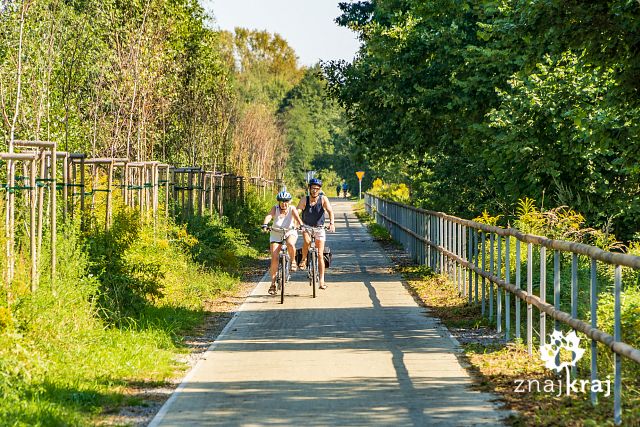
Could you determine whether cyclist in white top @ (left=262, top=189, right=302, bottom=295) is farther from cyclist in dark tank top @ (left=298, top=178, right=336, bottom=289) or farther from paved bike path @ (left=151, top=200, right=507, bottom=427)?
paved bike path @ (left=151, top=200, right=507, bottom=427)

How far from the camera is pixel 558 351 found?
10.0 meters

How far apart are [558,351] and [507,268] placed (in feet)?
10.5

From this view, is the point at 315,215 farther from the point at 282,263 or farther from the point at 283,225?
the point at 282,263

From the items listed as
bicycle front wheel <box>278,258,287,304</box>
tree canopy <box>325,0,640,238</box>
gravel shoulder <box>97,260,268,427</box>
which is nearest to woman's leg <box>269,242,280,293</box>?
bicycle front wheel <box>278,258,287,304</box>

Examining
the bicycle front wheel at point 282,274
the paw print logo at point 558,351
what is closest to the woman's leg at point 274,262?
the bicycle front wheel at point 282,274

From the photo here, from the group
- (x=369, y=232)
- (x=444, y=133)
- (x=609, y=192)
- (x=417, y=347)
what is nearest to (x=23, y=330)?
(x=417, y=347)

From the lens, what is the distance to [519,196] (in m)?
22.5

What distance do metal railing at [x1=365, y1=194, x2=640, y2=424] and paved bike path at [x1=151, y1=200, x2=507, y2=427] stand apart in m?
0.94

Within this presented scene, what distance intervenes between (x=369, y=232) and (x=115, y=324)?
110ft

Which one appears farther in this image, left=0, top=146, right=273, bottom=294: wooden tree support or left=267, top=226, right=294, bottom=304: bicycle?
left=267, top=226, right=294, bottom=304: bicycle

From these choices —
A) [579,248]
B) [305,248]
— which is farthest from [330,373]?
[305,248]

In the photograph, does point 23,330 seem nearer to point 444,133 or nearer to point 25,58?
point 25,58

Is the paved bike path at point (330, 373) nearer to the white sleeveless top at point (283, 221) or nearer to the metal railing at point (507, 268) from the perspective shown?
the metal railing at point (507, 268)

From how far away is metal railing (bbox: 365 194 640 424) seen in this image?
7980mm
